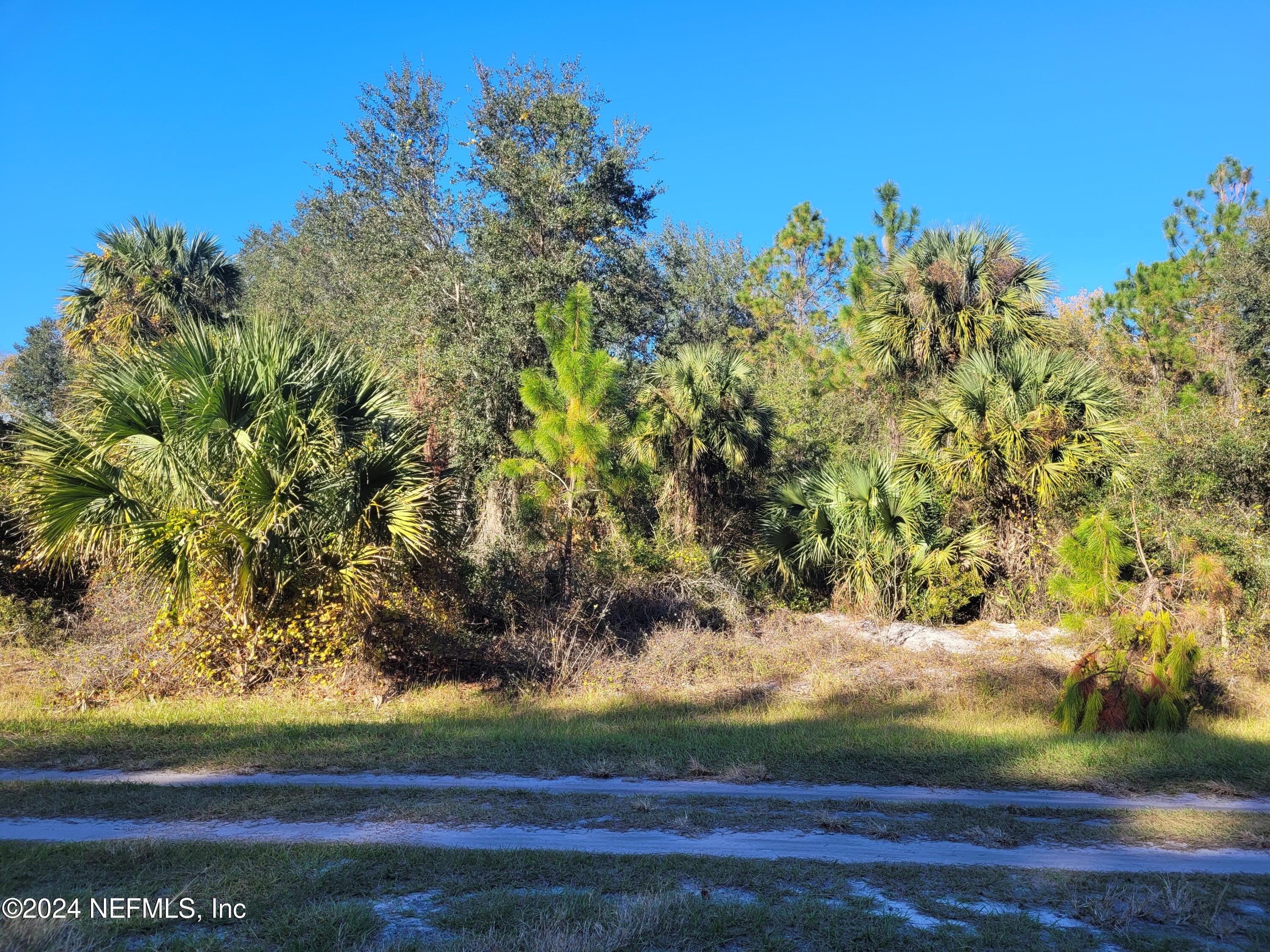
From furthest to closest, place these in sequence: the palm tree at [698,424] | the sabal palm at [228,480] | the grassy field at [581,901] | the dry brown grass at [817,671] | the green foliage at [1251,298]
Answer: the green foliage at [1251,298]
the palm tree at [698,424]
the dry brown grass at [817,671]
the sabal palm at [228,480]
the grassy field at [581,901]

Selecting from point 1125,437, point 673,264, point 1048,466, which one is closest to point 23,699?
point 1048,466

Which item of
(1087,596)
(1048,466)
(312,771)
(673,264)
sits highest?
(673,264)

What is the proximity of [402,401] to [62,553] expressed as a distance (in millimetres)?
4827

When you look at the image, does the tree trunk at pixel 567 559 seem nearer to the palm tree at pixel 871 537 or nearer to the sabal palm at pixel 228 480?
the sabal palm at pixel 228 480

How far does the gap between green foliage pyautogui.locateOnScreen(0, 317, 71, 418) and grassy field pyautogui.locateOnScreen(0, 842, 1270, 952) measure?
121 ft

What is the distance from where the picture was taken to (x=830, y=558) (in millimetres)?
17141

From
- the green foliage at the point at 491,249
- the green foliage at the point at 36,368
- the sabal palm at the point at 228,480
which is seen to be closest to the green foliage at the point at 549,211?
the green foliage at the point at 491,249

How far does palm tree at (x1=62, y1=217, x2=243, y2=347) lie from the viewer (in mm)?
20531

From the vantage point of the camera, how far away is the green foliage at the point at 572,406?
13789mm

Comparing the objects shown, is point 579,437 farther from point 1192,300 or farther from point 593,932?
point 1192,300

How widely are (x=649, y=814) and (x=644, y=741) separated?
2.63 m

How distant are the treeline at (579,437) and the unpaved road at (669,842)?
480cm

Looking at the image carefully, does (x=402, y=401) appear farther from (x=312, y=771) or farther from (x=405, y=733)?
(x=312, y=771)

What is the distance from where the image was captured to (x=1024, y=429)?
1568 cm
